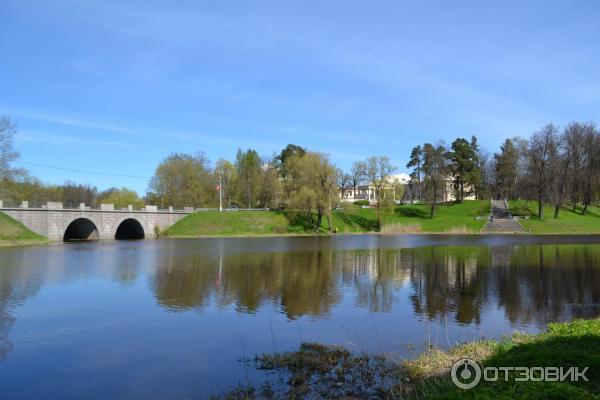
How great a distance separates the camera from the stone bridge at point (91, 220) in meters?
65.8

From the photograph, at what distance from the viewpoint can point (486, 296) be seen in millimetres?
22766

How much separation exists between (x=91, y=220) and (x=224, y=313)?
62803 mm

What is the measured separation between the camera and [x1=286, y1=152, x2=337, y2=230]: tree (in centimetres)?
8350

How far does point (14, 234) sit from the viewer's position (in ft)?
193

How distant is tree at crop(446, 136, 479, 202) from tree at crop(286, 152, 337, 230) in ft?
118

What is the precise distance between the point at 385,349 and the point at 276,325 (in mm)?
4629

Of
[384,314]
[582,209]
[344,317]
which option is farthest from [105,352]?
[582,209]

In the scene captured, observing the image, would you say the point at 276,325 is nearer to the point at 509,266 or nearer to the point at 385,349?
the point at 385,349

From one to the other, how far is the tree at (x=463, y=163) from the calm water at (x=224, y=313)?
73.4 m
